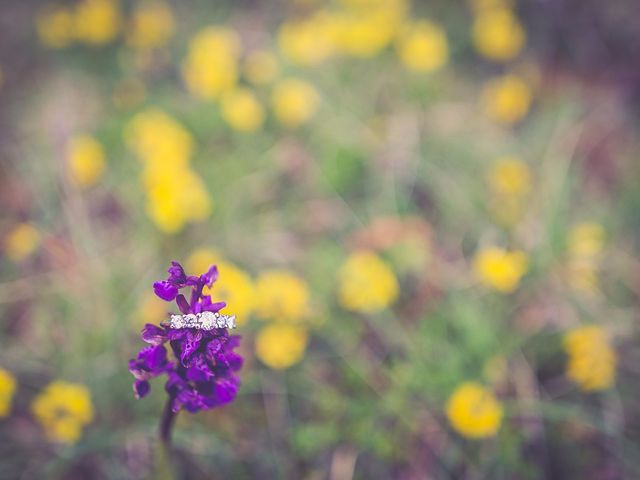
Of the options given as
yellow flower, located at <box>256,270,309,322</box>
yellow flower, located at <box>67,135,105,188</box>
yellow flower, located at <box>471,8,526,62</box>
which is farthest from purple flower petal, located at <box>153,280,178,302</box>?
yellow flower, located at <box>471,8,526,62</box>

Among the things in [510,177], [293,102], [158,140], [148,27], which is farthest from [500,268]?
[148,27]

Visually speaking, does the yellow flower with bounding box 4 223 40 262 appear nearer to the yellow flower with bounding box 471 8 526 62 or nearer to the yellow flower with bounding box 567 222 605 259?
the yellow flower with bounding box 567 222 605 259

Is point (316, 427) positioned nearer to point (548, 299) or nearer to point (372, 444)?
point (372, 444)

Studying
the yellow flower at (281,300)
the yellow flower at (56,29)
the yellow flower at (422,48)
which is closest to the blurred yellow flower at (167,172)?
the yellow flower at (281,300)

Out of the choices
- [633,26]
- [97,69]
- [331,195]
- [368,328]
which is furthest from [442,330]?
[633,26]

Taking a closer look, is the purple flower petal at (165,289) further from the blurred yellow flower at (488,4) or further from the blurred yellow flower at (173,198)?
the blurred yellow flower at (488,4)

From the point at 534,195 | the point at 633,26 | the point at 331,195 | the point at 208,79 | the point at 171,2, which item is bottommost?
the point at 534,195
